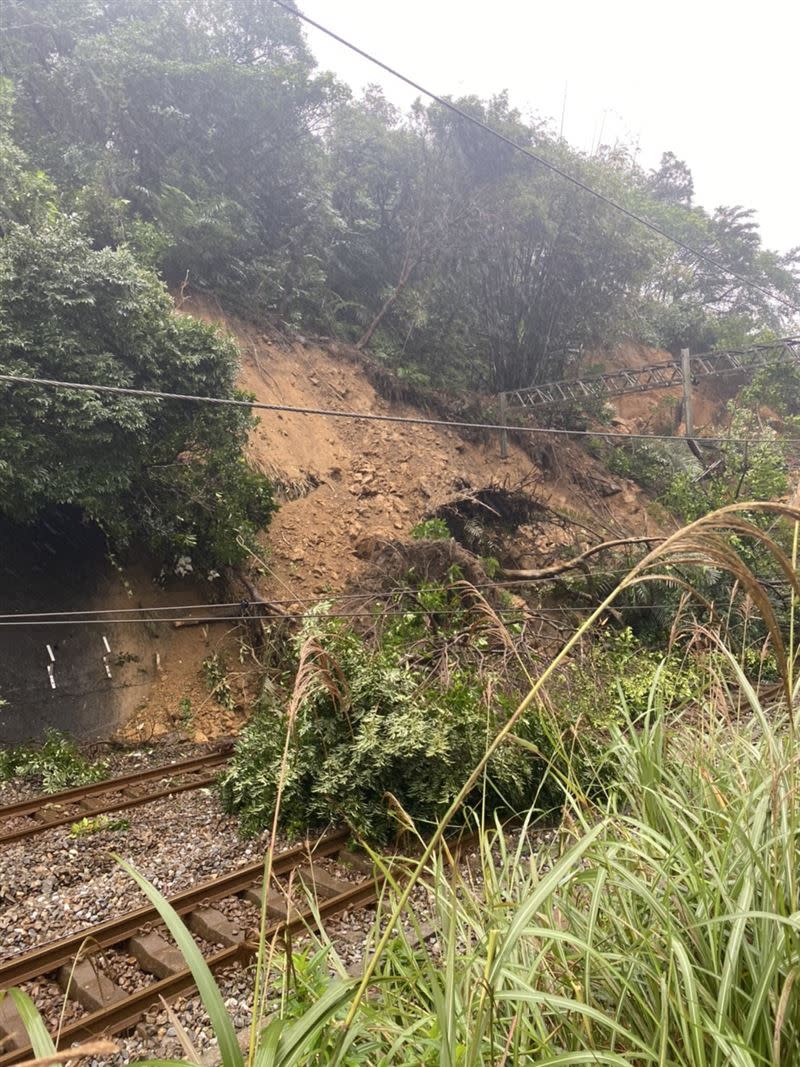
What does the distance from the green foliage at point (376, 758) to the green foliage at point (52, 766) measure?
A: 2566 mm

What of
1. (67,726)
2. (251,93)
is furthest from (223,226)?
(67,726)

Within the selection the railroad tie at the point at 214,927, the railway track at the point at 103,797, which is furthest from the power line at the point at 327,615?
the railroad tie at the point at 214,927

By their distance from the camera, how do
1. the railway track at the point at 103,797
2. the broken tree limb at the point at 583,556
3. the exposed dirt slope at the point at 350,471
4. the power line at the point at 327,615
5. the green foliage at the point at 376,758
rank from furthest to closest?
the exposed dirt slope at the point at 350,471 → the power line at the point at 327,615 → the railway track at the point at 103,797 → the green foliage at the point at 376,758 → the broken tree limb at the point at 583,556

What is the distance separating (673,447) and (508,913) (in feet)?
71.0

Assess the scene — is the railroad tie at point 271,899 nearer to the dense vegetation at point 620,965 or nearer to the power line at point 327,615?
the power line at point 327,615

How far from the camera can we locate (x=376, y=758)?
6.90 metres

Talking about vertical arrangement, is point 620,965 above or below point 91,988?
above

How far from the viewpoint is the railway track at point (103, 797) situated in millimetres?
7339

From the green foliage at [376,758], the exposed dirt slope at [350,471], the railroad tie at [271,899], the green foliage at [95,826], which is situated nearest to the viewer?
the railroad tie at [271,899]

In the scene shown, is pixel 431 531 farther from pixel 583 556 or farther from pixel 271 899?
pixel 583 556

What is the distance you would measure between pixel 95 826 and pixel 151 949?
8.84 feet

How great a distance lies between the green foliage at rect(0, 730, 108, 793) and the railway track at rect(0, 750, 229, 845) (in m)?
0.54

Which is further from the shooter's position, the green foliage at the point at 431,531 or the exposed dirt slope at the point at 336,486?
the green foliage at the point at 431,531

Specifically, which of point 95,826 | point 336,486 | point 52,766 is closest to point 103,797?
point 95,826
